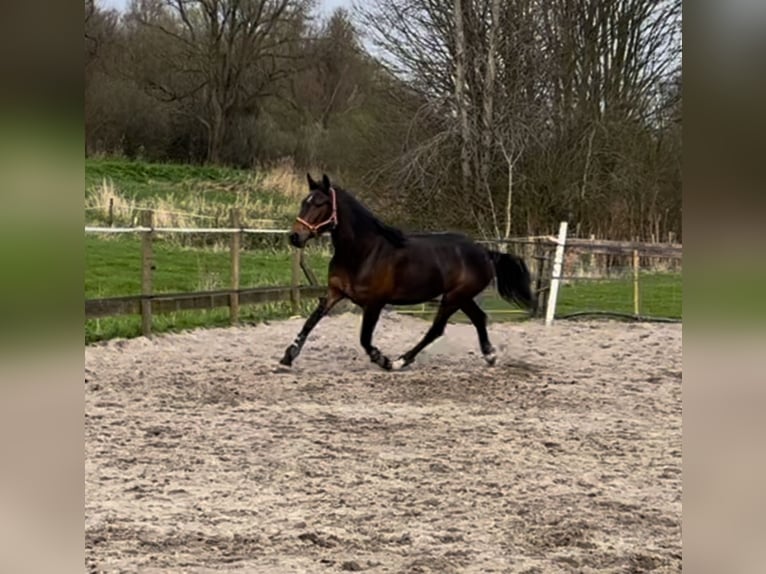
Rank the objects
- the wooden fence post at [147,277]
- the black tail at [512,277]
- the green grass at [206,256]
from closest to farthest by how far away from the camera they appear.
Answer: the black tail at [512,277] → the wooden fence post at [147,277] → the green grass at [206,256]

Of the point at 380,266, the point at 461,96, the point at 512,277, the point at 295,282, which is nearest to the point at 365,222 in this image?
the point at 380,266

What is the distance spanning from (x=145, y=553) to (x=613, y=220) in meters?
7.61

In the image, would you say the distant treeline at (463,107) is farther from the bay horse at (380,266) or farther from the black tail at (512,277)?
the bay horse at (380,266)

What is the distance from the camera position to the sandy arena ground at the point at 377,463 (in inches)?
75.7

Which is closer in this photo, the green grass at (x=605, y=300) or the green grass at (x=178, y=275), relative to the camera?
the green grass at (x=178, y=275)

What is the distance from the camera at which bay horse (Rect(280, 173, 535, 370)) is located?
170 inches

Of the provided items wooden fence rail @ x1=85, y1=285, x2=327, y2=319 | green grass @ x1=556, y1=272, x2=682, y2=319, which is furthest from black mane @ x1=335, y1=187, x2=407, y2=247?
green grass @ x1=556, y1=272, x2=682, y2=319

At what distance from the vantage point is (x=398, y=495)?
2.37 meters

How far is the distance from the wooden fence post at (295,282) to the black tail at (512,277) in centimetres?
257

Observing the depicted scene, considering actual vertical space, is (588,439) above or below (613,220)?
below

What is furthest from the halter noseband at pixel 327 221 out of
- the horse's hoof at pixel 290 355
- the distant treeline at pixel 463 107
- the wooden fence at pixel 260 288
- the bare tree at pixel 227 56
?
the bare tree at pixel 227 56
